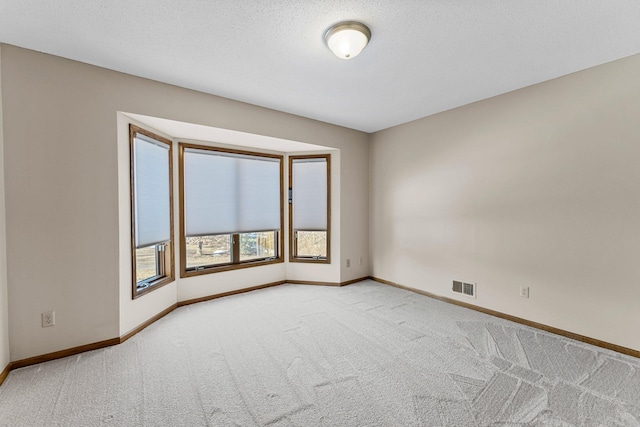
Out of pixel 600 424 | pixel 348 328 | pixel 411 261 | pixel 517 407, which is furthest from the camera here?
pixel 411 261

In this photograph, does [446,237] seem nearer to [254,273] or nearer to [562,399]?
[562,399]

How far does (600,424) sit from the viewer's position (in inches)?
63.4

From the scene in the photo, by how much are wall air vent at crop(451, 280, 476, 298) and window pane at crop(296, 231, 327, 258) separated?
203 cm

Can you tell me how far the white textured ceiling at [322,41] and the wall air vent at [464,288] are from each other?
237cm

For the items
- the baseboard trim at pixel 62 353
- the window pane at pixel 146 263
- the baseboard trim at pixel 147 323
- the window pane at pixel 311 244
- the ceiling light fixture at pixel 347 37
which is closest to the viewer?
the ceiling light fixture at pixel 347 37

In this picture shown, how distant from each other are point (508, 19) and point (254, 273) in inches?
160

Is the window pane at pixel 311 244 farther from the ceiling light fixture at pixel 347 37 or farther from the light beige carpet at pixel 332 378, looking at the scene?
the ceiling light fixture at pixel 347 37

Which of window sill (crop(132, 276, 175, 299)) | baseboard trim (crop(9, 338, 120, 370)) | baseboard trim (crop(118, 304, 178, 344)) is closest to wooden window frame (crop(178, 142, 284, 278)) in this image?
window sill (crop(132, 276, 175, 299))

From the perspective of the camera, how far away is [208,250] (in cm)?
392

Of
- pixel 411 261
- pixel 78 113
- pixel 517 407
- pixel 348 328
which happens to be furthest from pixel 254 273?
pixel 517 407

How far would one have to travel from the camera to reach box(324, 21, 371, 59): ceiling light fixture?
75.7 inches

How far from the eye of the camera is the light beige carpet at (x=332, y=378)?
66.5 inches

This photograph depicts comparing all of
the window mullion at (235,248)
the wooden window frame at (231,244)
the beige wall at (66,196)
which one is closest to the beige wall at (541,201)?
the wooden window frame at (231,244)

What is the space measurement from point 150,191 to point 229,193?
1090 millimetres
